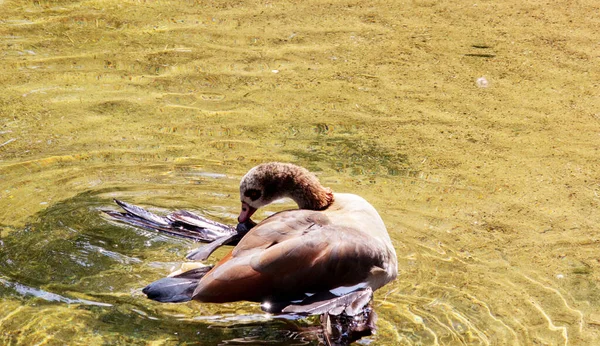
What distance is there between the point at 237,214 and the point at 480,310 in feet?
6.21

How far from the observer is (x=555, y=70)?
8602 mm

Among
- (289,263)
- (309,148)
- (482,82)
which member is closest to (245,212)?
(289,263)

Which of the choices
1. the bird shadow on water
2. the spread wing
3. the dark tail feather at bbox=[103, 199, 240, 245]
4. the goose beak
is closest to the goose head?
the goose beak

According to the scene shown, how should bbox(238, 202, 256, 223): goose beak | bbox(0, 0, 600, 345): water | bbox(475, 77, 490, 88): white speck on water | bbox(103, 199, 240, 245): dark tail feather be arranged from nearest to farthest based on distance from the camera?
bbox(0, 0, 600, 345): water < bbox(103, 199, 240, 245): dark tail feather < bbox(238, 202, 256, 223): goose beak < bbox(475, 77, 490, 88): white speck on water

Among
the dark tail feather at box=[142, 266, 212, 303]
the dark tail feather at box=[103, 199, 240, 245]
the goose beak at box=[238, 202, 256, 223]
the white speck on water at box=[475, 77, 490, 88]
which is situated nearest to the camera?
the dark tail feather at box=[142, 266, 212, 303]

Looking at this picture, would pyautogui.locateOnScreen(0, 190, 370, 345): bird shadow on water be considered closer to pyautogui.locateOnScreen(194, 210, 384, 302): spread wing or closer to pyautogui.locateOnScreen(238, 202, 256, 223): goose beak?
pyautogui.locateOnScreen(194, 210, 384, 302): spread wing

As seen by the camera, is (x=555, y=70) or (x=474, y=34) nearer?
(x=555, y=70)

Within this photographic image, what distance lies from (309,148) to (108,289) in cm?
242

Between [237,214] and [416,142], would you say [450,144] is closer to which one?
[416,142]

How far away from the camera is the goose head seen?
5.66 meters

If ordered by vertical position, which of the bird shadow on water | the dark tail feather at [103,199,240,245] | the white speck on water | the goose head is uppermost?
the white speck on water

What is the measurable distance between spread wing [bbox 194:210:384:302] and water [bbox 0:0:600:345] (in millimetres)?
255

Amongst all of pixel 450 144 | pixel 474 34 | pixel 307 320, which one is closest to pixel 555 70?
pixel 474 34

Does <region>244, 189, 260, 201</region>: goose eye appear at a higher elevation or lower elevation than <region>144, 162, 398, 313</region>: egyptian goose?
higher
